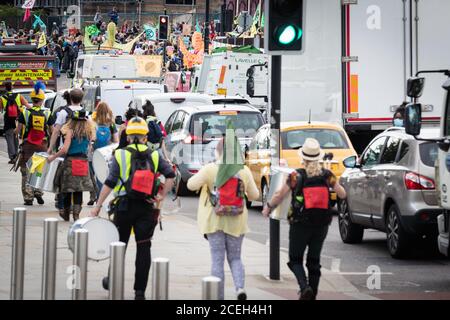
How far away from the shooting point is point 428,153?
15531mm

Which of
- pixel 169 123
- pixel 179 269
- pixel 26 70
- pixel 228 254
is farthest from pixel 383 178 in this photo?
pixel 26 70

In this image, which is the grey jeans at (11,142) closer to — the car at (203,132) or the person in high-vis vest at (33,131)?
the car at (203,132)

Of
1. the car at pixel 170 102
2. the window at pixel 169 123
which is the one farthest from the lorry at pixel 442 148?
the car at pixel 170 102

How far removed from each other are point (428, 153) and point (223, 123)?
29.6 feet

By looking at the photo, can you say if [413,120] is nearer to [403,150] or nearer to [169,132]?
[403,150]

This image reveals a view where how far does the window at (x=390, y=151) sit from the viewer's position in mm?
16312

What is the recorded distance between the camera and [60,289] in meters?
12.2

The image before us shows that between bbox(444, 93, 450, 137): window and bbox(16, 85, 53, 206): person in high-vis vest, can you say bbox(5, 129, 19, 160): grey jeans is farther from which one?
bbox(444, 93, 450, 137): window

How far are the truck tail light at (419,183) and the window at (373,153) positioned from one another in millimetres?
1469
